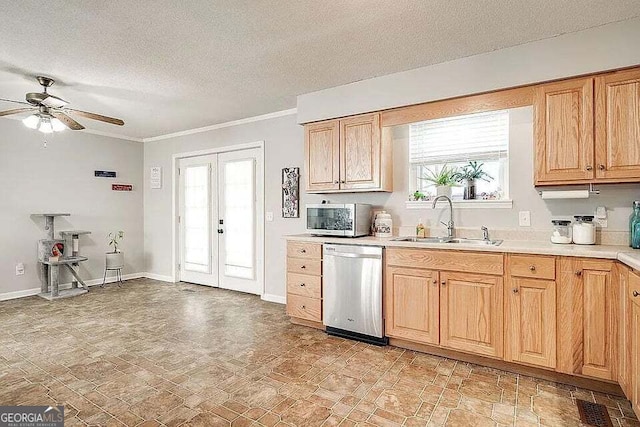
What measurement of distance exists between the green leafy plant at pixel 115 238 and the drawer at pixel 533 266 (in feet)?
18.8

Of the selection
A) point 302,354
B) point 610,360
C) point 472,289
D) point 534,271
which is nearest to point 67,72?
point 302,354

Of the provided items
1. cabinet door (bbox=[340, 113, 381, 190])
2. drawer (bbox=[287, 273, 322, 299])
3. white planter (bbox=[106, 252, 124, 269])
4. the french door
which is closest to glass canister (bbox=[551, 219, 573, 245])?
cabinet door (bbox=[340, 113, 381, 190])

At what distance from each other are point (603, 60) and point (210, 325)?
4.05m

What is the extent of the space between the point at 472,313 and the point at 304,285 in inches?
64.1

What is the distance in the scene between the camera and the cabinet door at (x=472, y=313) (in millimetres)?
2648

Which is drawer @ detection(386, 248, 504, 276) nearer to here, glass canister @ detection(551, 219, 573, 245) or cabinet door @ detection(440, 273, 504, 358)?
cabinet door @ detection(440, 273, 504, 358)

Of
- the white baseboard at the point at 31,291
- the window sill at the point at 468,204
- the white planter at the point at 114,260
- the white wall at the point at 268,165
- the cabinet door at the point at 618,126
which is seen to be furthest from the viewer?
the white planter at the point at 114,260

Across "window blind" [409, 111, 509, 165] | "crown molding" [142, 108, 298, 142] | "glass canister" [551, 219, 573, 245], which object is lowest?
"glass canister" [551, 219, 573, 245]

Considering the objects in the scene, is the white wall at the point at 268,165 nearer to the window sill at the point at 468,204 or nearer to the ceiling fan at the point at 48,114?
the window sill at the point at 468,204

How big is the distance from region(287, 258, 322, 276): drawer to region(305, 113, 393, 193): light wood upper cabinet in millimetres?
780

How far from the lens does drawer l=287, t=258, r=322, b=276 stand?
357 centimetres

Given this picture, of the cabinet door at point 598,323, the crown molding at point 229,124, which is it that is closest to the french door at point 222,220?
the crown molding at point 229,124

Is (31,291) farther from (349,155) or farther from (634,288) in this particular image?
(634,288)

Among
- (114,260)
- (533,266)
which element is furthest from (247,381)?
(114,260)
